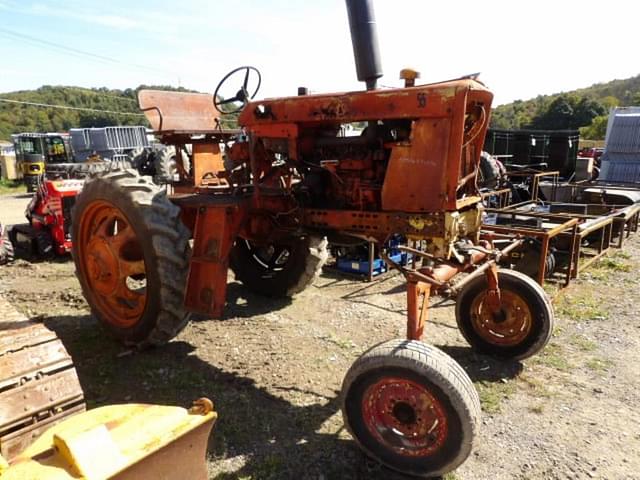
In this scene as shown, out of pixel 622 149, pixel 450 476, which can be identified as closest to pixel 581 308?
pixel 450 476

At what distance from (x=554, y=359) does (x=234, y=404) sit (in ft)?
8.74

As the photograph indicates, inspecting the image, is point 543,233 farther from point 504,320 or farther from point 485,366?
point 485,366

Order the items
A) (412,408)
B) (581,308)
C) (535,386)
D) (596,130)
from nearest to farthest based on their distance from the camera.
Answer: (412,408)
(535,386)
(581,308)
(596,130)

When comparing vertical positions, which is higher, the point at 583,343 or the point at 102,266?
the point at 102,266

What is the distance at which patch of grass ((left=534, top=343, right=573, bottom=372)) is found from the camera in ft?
13.2

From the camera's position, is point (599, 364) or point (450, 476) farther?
point (599, 364)

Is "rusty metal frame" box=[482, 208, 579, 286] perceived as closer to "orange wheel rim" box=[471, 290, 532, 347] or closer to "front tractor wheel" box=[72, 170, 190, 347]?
"orange wheel rim" box=[471, 290, 532, 347]

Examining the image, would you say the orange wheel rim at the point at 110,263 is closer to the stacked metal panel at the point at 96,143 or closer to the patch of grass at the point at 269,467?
the patch of grass at the point at 269,467

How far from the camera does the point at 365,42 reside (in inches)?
136

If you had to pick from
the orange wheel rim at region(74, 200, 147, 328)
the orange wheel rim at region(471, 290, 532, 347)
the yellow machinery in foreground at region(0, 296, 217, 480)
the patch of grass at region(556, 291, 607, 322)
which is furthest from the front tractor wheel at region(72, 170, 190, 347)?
the patch of grass at region(556, 291, 607, 322)

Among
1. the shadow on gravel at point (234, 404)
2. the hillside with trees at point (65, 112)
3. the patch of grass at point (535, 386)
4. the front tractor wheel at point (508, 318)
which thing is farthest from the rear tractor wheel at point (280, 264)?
the hillside with trees at point (65, 112)

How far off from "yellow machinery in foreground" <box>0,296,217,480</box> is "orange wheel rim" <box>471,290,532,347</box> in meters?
2.76

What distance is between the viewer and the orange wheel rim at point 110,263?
387cm

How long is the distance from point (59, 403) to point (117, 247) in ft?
6.19
